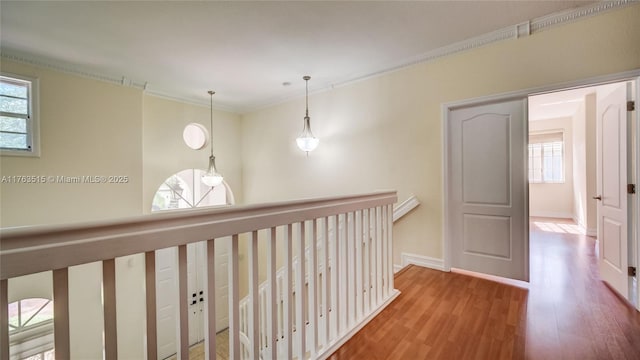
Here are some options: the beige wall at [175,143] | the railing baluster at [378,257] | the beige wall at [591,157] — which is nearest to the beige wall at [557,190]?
the beige wall at [591,157]

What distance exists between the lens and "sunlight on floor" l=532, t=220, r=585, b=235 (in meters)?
5.21

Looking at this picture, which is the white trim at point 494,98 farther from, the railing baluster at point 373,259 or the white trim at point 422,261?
the railing baluster at point 373,259

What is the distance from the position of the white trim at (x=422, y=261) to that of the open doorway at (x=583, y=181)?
1.12 m

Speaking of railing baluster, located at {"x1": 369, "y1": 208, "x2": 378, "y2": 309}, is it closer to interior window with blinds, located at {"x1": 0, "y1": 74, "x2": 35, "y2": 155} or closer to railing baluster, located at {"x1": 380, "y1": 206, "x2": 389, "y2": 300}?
railing baluster, located at {"x1": 380, "y1": 206, "x2": 389, "y2": 300}

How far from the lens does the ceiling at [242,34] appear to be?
2.36 metres

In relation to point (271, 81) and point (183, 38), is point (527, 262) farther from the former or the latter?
point (183, 38)

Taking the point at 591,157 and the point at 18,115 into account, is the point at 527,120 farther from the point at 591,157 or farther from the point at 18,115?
the point at 18,115

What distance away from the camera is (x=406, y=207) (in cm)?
342

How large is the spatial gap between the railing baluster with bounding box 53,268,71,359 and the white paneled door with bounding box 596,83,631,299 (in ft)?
12.8

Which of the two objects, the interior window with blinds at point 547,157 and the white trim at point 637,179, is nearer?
the white trim at point 637,179

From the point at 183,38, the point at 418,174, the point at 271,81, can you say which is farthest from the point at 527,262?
the point at 183,38

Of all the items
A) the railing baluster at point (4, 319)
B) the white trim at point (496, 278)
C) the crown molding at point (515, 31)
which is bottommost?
the white trim at point (496, 278)

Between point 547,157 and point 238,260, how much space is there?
8738 mm

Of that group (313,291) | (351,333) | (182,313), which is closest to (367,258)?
(351,333)
